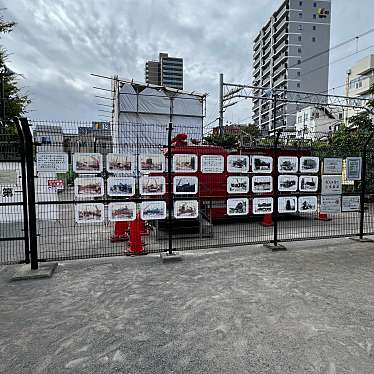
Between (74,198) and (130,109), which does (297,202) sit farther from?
(130,109)

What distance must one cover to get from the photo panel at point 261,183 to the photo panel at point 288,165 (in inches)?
12.9

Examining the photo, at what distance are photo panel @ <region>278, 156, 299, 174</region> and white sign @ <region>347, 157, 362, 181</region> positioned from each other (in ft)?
4.27

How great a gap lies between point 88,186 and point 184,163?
5.84 feet

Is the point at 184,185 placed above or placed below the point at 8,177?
below

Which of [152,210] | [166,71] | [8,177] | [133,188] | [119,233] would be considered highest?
[166,71]

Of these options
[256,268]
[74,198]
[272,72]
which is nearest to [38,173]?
[74,198]

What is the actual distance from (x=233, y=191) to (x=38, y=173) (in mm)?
3578

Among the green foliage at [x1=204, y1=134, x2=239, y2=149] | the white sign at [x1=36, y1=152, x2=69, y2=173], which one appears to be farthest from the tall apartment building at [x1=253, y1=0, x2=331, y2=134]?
the white sign at [x1=36, y1=152, x2=69, y2=173]

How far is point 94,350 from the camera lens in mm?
2510

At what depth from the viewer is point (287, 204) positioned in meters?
A: 5.89

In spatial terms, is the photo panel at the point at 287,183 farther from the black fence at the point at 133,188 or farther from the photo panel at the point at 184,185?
the photo panel at the point at 184,185

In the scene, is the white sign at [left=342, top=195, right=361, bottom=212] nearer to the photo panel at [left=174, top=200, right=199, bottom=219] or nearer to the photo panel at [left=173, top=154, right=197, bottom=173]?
the photo panel at [left=174, top=200, right=199, bottom=219]

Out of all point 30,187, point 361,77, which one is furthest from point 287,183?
point 361,77

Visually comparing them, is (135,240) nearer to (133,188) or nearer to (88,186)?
(133,188)
